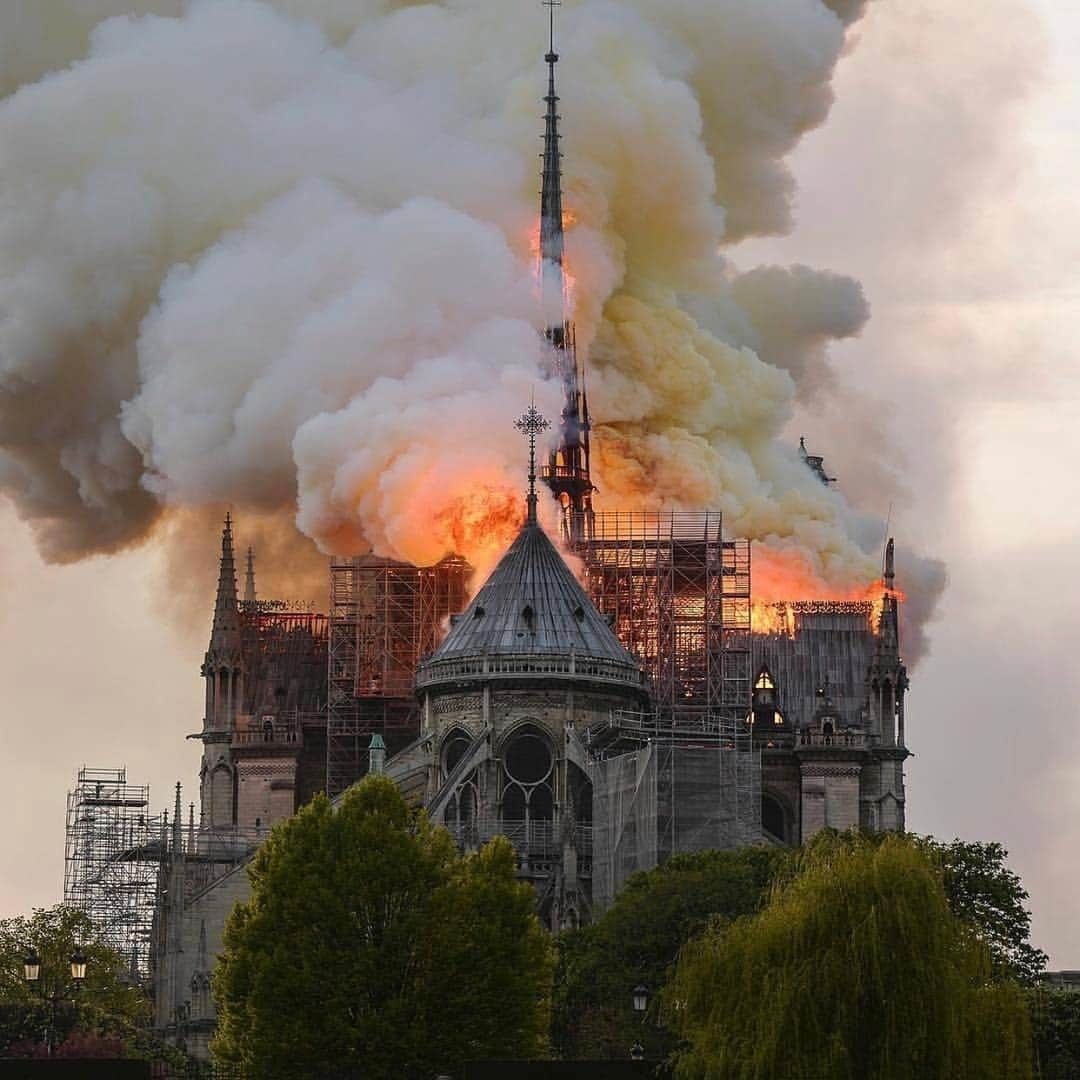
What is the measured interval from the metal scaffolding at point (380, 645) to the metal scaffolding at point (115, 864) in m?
7.45

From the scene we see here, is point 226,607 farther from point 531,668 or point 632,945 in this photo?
point 632,945

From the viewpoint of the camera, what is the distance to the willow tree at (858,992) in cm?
7981

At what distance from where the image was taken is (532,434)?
141500mm

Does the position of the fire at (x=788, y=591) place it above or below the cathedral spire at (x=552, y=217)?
below

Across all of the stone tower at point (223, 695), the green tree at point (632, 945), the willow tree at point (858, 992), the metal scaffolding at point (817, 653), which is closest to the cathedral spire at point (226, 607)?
the stone tower at point (223, 695)

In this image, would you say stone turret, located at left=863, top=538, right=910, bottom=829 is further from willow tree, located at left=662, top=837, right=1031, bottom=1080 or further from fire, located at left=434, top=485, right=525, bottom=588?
willow tree, located at left=662, top=837, right=1031, bottom=1080

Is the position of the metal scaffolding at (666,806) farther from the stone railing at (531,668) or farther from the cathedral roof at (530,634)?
the cathedral roof at (530,634)

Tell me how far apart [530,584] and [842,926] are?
57.9m

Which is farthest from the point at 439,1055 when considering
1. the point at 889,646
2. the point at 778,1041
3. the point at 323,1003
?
the point at 889,646

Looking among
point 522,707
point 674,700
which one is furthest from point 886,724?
point 522,707

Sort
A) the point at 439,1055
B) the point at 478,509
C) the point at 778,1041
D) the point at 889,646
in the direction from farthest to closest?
the point at 889,646, the point at 478,509, the point at 439,1055, the point at 778,1041

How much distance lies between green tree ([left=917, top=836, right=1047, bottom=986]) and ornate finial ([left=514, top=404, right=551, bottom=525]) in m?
35.7

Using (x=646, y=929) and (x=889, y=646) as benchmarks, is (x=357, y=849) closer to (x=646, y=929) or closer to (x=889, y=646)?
(x=646, y=929)

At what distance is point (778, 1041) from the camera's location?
80.4m
